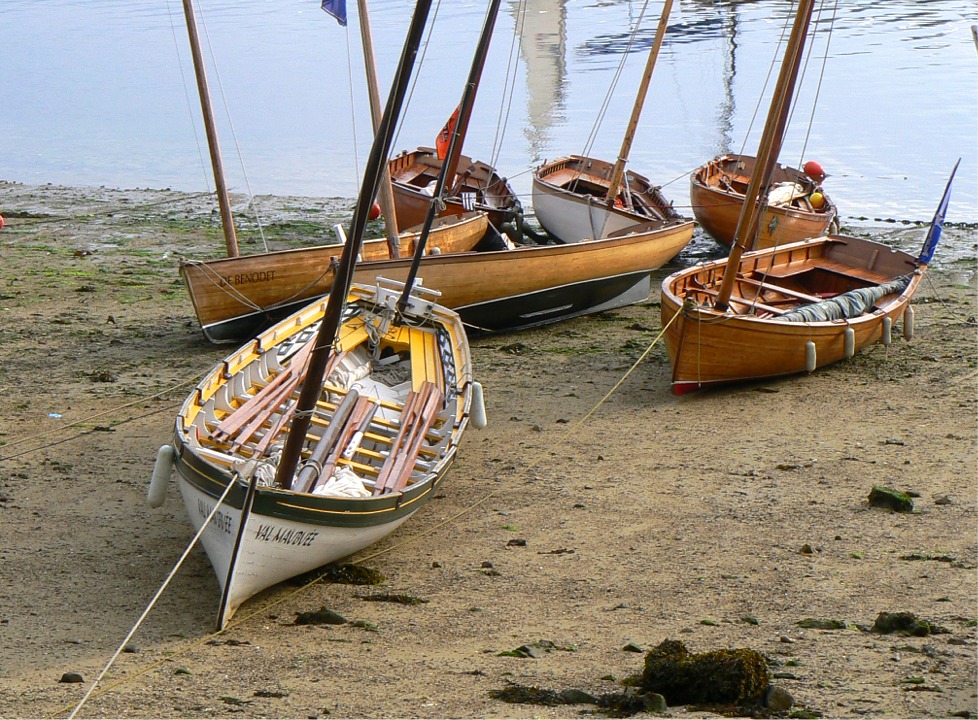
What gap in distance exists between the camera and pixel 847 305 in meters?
14.6

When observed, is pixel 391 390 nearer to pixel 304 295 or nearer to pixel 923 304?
pixel 304 295

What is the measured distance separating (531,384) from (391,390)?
2816 mm

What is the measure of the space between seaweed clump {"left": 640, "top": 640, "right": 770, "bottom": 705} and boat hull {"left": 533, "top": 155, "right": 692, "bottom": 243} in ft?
40.4

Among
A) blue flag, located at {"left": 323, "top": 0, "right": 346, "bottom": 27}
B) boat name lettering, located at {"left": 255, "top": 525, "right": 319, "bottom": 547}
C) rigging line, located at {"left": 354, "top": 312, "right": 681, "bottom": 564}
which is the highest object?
blue flag, located at {"left": 323, "top": 0, "right": 346, "bottom": 27}

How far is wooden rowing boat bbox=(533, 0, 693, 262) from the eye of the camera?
18.4 m

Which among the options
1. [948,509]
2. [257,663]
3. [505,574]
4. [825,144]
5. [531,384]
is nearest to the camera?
[257,663]

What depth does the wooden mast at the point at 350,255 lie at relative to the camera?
7377mm

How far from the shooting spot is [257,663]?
7.30 metres

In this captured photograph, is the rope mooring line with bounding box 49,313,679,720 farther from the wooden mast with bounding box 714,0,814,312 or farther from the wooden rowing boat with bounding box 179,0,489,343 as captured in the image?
the wooden rowing boat with bounding box 179,0,489,343

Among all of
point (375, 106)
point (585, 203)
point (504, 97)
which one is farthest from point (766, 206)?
point (504, 97)

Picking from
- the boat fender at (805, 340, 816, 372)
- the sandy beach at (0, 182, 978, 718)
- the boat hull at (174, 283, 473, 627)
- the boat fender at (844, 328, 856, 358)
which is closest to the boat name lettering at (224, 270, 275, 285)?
the sandy beach at (0, 182, 978, 718)

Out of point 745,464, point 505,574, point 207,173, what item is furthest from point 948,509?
point 207,173

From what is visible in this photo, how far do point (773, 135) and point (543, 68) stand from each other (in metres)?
37.6

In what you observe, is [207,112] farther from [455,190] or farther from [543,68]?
[543,68]
